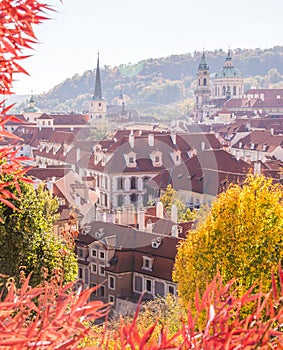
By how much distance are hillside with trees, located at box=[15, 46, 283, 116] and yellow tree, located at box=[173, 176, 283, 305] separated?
123m

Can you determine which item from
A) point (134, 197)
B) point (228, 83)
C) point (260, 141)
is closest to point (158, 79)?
point (228, 83)

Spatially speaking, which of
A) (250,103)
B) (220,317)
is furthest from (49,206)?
(250,103)

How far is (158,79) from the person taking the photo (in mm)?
160500

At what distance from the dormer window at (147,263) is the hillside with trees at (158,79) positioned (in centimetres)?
11458

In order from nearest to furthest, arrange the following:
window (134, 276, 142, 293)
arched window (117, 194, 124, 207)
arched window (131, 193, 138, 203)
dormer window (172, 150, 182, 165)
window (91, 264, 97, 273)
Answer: window (134, 276, 142, 293) < window (91, 264, 97, 273) < arched window (117, 194, 124, 207) < arched window (131, 193, 138, 203) < dormer window (172, 150, 182, 165)

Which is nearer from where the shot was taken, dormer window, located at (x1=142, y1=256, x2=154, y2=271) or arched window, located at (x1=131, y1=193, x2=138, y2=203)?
dormer window, located at (x1=142, y1=256, x2=154, y2=271)

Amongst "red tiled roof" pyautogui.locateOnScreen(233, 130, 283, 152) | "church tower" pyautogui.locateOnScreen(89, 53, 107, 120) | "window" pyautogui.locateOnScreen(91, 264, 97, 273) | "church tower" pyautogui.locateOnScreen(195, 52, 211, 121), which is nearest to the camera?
"window" pyautogui.locateOnScreen(91, 264, 97, 273)

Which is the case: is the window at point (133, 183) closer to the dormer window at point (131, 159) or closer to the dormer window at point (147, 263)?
the dormer window at point (131, 159)

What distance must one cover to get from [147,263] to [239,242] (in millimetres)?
9358

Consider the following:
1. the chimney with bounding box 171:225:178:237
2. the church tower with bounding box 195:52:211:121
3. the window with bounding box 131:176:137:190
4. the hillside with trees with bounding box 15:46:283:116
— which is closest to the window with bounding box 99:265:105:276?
the chimney with bounding box 171:225:178:237

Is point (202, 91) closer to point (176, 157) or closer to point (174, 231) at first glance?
point (176, 157)

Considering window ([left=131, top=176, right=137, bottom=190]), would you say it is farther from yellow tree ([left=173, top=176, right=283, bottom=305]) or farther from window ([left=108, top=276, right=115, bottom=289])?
yellow tree ([left=173, top=176, right=283, bottom=305])

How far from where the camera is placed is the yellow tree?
12617mm

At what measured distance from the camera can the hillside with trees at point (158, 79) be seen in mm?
148625
